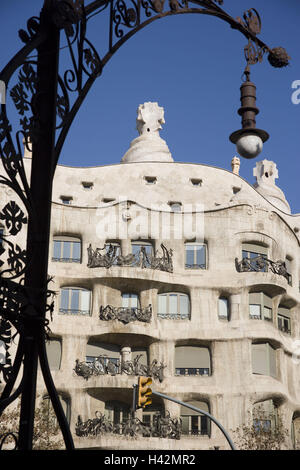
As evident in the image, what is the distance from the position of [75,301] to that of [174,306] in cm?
484

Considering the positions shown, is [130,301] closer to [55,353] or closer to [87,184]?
[55,353]

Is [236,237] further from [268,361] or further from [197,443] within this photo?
[197,443]

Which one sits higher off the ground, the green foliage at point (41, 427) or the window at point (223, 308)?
the window at point (223, 308)

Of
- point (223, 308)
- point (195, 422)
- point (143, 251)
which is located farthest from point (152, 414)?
point (143, 251)

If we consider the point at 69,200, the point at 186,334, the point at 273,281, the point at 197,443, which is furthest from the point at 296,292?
the point at 69,200

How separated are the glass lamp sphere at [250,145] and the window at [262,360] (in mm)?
28553

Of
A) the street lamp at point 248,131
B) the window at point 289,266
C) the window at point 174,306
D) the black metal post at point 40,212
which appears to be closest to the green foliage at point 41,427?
the window at point 174,306

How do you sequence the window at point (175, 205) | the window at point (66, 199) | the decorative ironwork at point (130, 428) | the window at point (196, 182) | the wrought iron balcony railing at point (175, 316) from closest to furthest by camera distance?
the decorative ironwork at point (130, 428) < the wrought iron balcony railing at point (175, 316) < the window at point (175, 205) < the window at point (66, 199) < the window at point (196, 182)

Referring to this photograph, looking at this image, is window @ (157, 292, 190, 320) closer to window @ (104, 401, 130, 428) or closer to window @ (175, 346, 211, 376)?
window @ (175, 346, 211, 376)

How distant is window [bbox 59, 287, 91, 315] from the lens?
36.8 metres

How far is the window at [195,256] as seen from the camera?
38.7m

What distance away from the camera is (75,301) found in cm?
3700

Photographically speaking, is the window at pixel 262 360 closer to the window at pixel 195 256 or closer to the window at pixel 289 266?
the window at pixel 195 256

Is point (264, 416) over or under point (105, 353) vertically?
under
